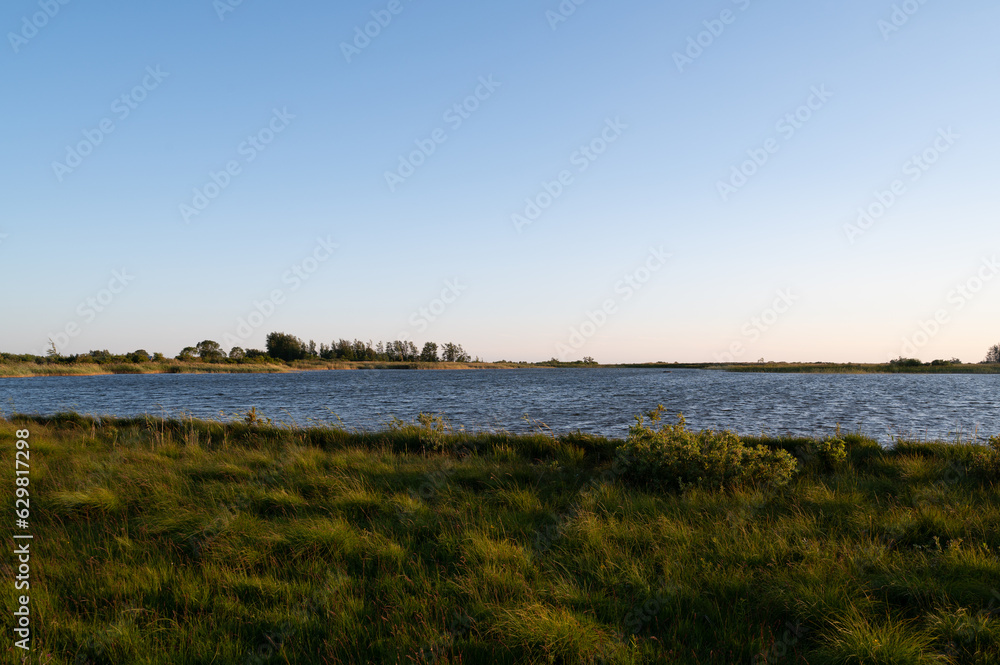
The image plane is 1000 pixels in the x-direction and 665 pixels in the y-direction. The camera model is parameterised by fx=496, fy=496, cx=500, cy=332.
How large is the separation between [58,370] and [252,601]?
10910 centimetres

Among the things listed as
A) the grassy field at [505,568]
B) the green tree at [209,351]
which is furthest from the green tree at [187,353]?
the grassy field at [505,568]

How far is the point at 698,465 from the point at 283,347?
15948 centimetres

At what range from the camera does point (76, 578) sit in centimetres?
521

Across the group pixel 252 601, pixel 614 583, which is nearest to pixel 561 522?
pixel 614 583

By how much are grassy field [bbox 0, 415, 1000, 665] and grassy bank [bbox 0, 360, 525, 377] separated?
101 metres

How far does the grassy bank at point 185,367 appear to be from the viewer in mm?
84500

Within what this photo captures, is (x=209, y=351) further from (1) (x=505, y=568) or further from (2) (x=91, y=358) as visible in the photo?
(1) (x=505, y=568)

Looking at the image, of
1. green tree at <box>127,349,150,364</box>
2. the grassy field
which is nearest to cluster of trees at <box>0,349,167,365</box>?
green tree at <box>127,349,150,364</box>

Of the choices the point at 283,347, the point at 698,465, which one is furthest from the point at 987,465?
the point at 283,347

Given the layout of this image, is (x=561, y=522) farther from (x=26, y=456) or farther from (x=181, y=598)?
(x=26, y=456)

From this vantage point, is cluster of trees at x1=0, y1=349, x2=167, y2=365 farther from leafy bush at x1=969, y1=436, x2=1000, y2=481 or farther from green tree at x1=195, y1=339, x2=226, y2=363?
leafy bush at x1=969, y1=436, x2=1000, y2=481

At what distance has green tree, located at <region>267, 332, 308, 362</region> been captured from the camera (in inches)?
5960

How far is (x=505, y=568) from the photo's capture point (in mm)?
5266

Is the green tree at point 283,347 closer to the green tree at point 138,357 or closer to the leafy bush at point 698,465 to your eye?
the green tree at point 138,357
